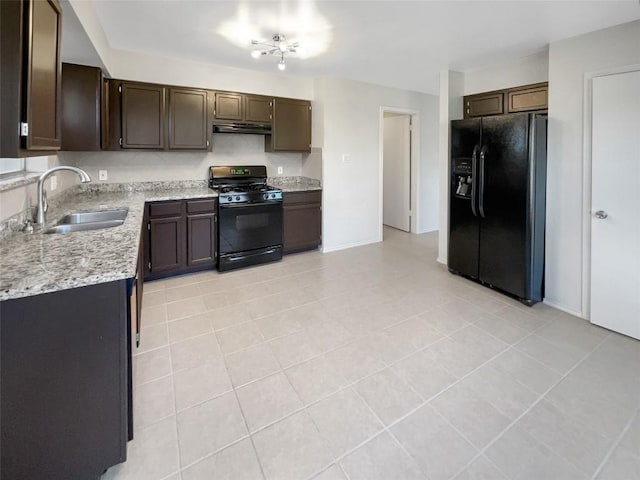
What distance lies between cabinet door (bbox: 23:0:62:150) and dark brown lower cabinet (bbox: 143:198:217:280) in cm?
205

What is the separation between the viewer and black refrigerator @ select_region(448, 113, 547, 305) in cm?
303

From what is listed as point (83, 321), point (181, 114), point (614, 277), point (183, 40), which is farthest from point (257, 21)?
point (614, 277)

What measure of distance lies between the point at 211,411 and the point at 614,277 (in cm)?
310

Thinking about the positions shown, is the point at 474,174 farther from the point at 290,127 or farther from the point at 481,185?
the point at 290,127

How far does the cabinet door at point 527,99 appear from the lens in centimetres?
346

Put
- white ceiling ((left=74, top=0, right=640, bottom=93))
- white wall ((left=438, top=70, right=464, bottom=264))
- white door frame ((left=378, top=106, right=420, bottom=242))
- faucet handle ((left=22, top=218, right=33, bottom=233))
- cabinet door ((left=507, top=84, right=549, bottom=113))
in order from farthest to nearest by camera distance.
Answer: white door frame ((left=378, top=106, right=420, bottom=242))
white wall ((left=438, top=70, right=464, bottom=264))
cabinet door ((left=507, top=84, right=549, bottom=113))
white ceiling ((left=74, top=0, right=640, bottom=93))
faucet handle ((left=22, top=218, right=33, bottom=233))

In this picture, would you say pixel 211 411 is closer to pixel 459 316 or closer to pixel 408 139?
pixel 459 316

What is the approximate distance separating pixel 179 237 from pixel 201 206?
42 cm

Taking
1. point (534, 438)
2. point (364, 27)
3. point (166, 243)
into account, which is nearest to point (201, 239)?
point (166, 243)

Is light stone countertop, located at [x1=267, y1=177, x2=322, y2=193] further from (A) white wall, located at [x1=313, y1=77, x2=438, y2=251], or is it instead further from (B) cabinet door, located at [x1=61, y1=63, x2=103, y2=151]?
(B) cabinet door, located at [x1=61, y1=63, x2=103, y2=151]

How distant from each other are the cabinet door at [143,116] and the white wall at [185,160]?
0.33 meters

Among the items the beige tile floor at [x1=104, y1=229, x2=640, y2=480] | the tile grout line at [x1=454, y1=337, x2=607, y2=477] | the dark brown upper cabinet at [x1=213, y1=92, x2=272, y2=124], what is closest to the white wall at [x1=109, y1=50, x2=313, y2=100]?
the dark brown upper cabinet at [x1=213, y1=92, x2=272, y2=124]

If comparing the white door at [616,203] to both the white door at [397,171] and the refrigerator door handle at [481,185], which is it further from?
the white door at [397,171]

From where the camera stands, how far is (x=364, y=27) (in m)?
2.93
